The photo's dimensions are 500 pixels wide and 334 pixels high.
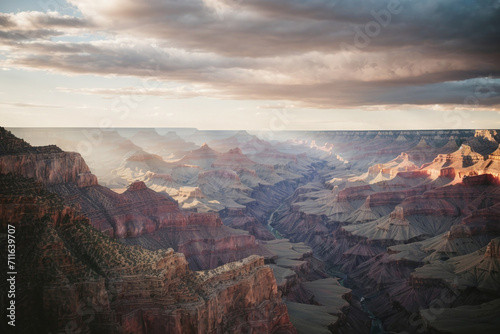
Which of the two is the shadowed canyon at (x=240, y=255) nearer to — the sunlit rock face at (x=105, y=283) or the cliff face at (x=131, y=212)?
the sunlit rock face at (x=105, y=283)

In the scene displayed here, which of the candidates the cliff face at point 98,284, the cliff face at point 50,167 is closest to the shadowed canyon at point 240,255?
the cliff face at point 98,284

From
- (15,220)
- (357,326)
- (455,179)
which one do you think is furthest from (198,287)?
(455,179)

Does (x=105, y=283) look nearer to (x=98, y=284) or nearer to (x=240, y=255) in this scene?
(x=98, y=284)

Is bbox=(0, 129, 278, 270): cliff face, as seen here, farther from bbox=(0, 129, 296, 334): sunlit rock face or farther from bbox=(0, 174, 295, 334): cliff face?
bbox=(0, 174, 295, 334): cliff face

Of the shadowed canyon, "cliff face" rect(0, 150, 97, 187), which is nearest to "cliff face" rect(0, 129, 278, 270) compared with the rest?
"cliff face" rect(0, 150, 97, 187)

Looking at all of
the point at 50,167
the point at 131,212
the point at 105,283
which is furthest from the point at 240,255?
the point at 105,283

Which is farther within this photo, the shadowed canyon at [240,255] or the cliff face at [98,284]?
the shadowed canyon at [240,255]

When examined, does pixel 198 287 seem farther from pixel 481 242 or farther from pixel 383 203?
pixel 383 203
